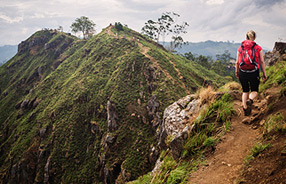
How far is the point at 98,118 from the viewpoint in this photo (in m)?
28.7

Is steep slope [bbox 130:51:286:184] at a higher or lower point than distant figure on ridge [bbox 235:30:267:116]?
lower

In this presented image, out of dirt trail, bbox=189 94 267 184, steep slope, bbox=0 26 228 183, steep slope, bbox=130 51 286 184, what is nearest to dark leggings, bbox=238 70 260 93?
steep slope, bbox=130 51 286 184

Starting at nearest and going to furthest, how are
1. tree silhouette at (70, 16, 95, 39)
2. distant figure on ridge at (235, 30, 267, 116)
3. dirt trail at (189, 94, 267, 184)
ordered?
dirt trail at (189, 94, 267, 184)
distant figure on ridge at (235, 30, 267, 116)
tree silhouette at (70, 16, 95, 39)

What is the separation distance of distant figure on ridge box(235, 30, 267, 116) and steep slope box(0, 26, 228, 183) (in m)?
15.0

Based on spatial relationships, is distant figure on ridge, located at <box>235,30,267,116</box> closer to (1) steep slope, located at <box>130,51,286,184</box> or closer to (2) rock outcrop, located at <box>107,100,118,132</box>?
(1) steep slope, located at <box>130,51,286,184</box>

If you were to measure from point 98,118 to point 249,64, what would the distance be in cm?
2818

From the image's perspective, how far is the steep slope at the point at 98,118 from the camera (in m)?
22.7

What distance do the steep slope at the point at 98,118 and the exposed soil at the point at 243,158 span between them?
1571cm

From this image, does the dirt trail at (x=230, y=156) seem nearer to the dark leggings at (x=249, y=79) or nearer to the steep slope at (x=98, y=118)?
the dark leggings at (x=249, y=79)

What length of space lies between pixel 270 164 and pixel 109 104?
2557 centimetres

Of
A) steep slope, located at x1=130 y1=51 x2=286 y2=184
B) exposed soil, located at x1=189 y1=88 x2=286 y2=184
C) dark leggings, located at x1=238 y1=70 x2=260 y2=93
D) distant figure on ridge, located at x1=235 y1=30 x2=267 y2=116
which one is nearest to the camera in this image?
exposed soil, located at x1=189 y1=88 x2=286 y2=184

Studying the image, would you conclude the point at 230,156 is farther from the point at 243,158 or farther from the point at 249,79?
the point at 249,79

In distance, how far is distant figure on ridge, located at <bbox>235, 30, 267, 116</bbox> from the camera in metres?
4.05

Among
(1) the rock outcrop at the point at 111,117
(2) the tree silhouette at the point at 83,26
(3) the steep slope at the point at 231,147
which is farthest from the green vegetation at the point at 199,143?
(2) the tree silhouette at the point at 83,26
